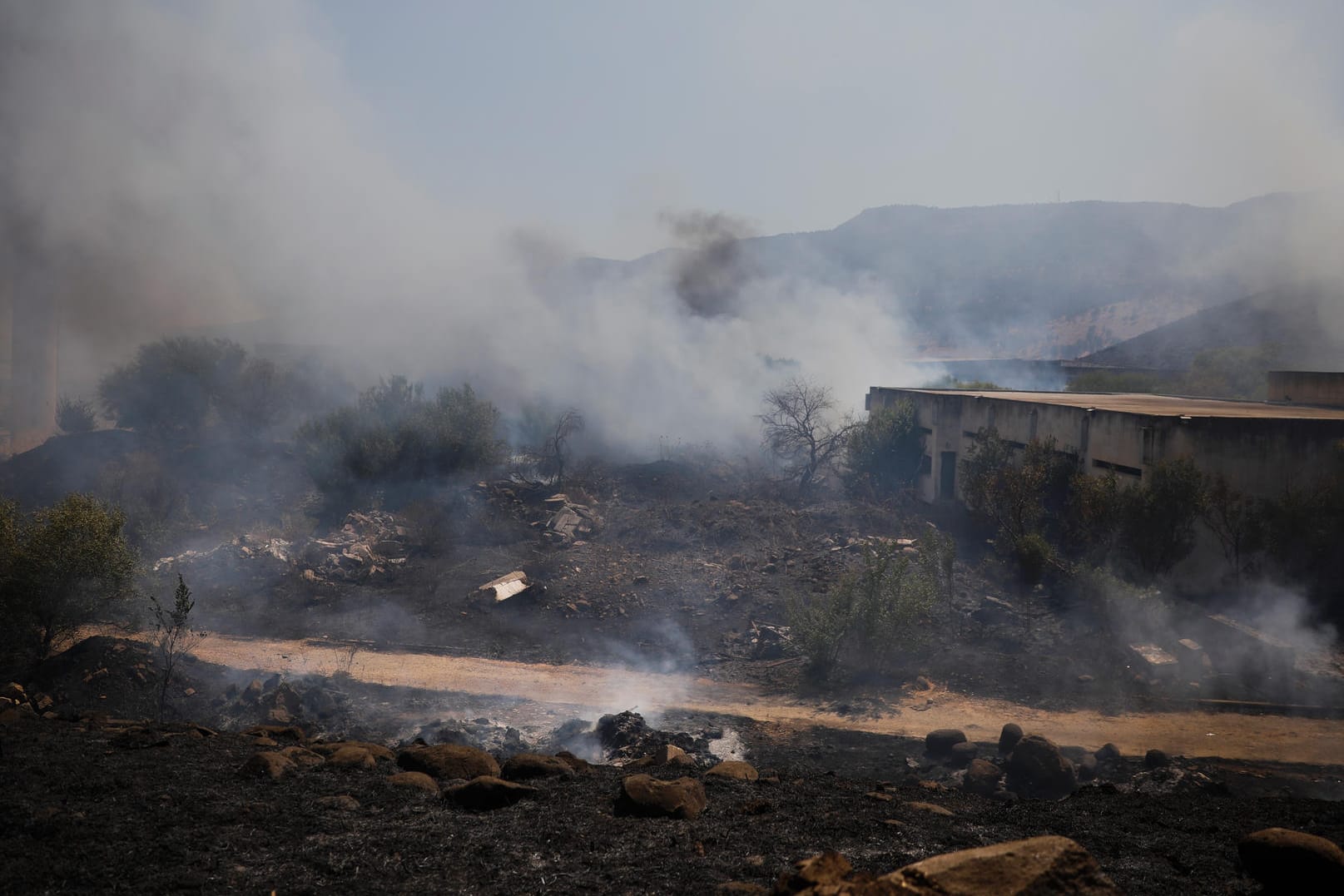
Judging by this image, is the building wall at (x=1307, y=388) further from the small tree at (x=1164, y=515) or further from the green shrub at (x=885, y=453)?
the small tree at (x=1164, y=515)

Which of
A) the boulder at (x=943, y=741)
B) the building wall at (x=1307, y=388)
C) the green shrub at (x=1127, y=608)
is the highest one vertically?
the building wall at (x=1307, y=388)

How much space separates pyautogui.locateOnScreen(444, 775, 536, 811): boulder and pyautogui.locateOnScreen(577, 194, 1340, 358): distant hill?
154 ft

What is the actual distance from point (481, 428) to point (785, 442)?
29.8ft

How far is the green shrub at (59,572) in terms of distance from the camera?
12.0m

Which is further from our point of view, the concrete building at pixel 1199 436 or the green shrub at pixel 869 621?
the concrete building at pixel 1199 436

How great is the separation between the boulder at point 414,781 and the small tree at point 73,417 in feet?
101

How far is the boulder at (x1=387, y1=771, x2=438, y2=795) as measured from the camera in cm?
744

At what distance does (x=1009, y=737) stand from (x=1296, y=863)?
5104 mm

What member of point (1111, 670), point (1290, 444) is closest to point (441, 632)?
point (1111, 670)

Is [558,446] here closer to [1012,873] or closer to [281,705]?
[281,705]

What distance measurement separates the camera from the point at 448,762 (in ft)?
26.5

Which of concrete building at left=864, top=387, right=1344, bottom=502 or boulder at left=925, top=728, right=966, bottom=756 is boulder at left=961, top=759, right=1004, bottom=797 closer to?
boulder at left=925, top=728, right=966, bottom=756

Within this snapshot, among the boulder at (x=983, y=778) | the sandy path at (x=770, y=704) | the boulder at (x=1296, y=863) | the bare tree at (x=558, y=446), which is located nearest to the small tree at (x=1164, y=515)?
the sandy path at (x=770, y=704)

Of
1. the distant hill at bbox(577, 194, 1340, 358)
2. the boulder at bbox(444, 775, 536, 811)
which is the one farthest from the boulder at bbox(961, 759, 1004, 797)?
the distant hill at bbox(577, 194, 1340, 358)
